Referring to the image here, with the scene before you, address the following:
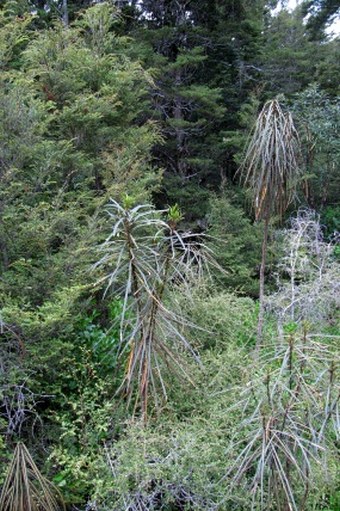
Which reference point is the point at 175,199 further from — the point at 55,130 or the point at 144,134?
the point at 55,130

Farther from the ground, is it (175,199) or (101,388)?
(175,199)

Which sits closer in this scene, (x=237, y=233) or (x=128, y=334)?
(x=128, y=334)

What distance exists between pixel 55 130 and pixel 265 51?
22.4 feet

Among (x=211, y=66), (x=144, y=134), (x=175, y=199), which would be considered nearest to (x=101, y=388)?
(x=144, y=134)

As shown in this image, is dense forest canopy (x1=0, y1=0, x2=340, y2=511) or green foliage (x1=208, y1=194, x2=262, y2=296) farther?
green foliage (x1=208, y1=194, x2=262, y2=296)

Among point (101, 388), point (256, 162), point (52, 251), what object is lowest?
point (101, 388)

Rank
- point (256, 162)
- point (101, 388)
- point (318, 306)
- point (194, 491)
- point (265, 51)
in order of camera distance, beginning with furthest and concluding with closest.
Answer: point (265, 51), point (318, 306), point (256, 162), point (101, 388), point (194, 491)

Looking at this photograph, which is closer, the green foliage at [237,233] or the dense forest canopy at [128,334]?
the dense forest canopy at [128,334]

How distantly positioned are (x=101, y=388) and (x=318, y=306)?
82.8 inches

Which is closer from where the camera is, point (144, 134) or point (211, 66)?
point (144, 134)

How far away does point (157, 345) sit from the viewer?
239 centimetres

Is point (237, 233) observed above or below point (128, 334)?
above

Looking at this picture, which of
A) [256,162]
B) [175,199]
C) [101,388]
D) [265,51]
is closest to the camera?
[101,388]

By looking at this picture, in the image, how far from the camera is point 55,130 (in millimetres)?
4074
